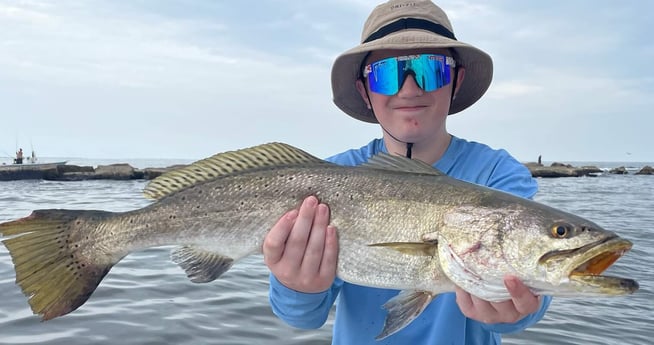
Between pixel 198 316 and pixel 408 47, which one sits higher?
pixel 408 47

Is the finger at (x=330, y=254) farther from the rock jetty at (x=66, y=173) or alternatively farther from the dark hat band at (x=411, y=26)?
the rock jetty at (x=66, y=173)

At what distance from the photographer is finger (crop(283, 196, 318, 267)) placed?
2.83m

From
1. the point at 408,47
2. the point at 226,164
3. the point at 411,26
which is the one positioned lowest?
the point at 226,164

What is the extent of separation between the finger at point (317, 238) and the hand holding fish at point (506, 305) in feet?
2.45

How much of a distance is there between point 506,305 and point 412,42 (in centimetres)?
171

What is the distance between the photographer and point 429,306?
3.27 metres

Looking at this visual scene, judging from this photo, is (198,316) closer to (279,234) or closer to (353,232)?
(279,234)

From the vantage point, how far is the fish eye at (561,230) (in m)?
2.59

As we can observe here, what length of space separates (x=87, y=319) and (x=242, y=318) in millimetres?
1880

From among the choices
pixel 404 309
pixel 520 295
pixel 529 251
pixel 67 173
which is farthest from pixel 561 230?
pixel 67 173

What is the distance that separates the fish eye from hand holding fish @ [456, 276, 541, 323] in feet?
1.02

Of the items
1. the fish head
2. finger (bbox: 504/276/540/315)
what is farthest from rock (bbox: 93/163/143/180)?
finger (bbox: 504/276/540/315)

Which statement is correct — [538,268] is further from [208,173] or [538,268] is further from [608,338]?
[608,338]

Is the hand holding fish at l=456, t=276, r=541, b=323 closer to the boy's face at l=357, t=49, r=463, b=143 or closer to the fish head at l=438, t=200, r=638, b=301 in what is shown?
the fish head at l=438, t=200, r=638, b=301
